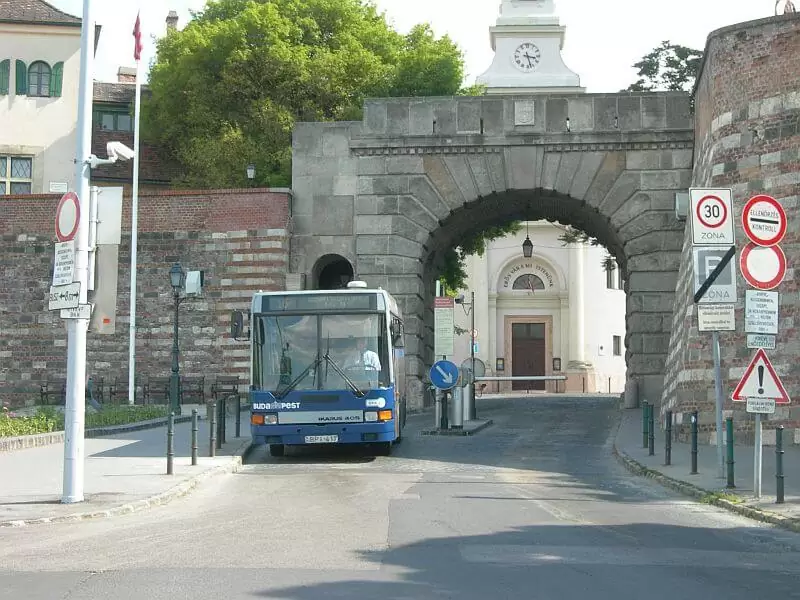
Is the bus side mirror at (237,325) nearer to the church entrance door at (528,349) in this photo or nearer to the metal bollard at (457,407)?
the metal bollard at (457,407)

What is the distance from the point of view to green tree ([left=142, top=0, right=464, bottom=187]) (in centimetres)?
4488

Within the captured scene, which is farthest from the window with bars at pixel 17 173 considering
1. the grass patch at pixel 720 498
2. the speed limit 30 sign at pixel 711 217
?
the grass patch at pixel 720 498

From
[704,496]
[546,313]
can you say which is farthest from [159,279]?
[546,313]

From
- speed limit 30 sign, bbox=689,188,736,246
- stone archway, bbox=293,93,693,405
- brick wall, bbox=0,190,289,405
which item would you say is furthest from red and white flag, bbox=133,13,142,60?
Answer: speed limit 30 sign, bbox=689,188,736,246

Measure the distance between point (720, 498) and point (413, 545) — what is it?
5079 mm

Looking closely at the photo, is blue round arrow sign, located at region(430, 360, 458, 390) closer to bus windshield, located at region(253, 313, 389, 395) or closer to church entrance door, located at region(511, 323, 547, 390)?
bus windshield, located at region(253, 313, 389, 395)

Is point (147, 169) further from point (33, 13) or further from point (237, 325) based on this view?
point (237, 325)

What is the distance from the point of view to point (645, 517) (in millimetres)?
13195

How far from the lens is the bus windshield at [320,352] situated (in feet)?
67.1

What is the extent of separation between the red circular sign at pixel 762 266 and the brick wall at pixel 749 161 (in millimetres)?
6625

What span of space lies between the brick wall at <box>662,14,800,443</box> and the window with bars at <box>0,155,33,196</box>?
31543 millimetres

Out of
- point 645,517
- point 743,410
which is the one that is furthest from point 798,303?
point 645,517

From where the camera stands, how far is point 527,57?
72375mm

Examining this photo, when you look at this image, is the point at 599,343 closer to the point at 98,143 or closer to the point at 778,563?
the point at 98,143
